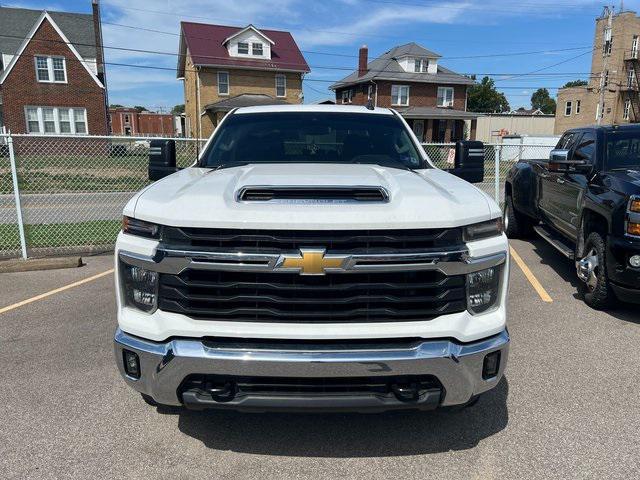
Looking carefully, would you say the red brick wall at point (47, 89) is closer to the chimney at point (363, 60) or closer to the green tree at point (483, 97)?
the chimney at point (363, 60)

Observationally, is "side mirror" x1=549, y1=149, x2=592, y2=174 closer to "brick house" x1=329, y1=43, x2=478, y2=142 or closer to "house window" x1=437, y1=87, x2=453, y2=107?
"brick house" x1=329, y1=43, x2=478, y2=142

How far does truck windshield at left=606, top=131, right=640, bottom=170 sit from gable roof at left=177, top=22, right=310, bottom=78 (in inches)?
1280

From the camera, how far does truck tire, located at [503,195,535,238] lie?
8875 mm

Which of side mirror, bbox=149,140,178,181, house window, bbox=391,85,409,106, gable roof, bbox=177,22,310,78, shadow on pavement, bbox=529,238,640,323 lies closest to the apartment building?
house window, bbox=391,85,409,106

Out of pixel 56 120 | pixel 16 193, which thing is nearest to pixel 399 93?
pixel 56 120

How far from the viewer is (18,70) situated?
99.6 feet

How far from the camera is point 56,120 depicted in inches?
1228

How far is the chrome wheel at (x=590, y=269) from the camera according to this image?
526 cm

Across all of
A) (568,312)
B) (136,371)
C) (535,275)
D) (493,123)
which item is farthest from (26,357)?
(493,123)

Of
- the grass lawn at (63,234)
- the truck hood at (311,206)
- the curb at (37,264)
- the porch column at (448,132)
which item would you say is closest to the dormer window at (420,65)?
the porch column at (448,132)

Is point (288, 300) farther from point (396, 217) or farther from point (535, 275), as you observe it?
point (535, 275)

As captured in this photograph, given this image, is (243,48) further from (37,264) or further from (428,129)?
(37,264)

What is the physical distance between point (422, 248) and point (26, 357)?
3.49 m

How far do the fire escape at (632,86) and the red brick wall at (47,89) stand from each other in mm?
45769
